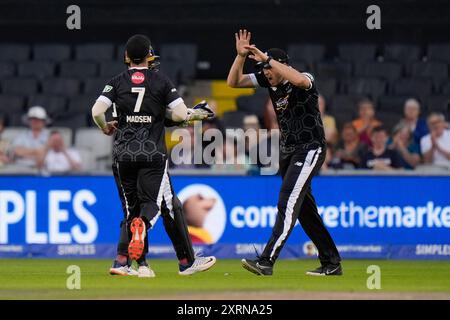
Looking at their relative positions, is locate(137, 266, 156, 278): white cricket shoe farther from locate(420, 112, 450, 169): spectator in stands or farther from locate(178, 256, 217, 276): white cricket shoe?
locate(420, 112, 450, 169): spectator in stands

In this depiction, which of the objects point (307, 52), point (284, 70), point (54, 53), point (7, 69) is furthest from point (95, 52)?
point (284, 70)

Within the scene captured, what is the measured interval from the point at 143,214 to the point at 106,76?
1168 cm

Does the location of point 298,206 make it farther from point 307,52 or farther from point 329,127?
point 307,52

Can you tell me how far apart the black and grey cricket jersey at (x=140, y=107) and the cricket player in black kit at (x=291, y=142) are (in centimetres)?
86

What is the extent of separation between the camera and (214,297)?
11.6 metres

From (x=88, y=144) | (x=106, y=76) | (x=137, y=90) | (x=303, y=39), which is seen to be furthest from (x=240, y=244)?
(x=303, y=39)

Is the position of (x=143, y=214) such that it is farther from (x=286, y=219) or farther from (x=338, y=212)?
(x=338, y=212)

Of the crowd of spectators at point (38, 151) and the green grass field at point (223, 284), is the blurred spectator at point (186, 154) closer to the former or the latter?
the crowd of spectators at point (38, 151)

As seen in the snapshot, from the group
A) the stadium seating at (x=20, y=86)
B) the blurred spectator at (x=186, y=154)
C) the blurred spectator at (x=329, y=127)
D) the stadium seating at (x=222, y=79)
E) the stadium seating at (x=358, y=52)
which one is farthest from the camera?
the stadium seating at (x=358, y=52)

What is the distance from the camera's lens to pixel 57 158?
19.5m

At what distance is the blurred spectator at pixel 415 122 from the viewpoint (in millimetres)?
20109

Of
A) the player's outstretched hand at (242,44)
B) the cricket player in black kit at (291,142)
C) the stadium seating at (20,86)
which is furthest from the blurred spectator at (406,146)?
the stadium seating at (20,86)

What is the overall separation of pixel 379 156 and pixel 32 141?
5.42 meters

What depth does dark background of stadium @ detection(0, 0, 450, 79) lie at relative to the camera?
24.6 metres
